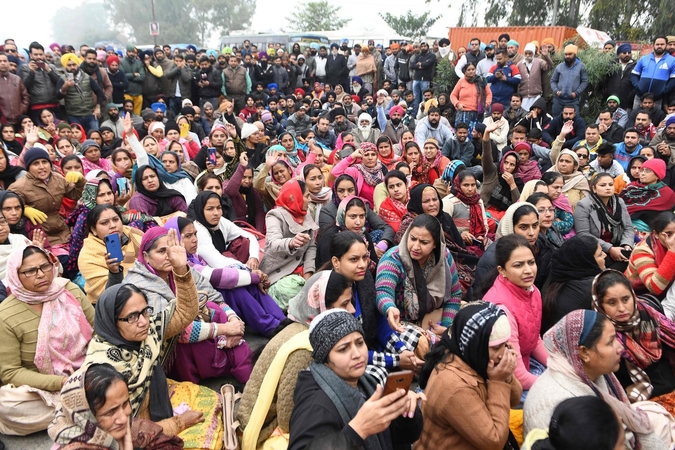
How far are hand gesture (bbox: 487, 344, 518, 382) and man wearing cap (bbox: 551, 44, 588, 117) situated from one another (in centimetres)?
787

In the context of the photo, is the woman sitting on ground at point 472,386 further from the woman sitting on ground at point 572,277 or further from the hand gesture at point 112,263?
the hand gesture at point 112,263

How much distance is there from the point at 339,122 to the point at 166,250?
21.4ft

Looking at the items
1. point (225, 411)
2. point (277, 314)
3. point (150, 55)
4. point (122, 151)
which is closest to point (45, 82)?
point (150, 55)

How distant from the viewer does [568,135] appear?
7973mm

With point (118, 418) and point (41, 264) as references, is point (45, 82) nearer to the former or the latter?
point (41, 264)

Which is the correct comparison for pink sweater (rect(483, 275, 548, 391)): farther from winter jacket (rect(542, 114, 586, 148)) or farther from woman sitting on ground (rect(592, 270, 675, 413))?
winter jacket (rect(542, 114, 586, 148))

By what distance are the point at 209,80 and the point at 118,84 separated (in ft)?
6.62

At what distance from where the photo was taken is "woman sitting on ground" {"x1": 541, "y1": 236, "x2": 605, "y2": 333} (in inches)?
128

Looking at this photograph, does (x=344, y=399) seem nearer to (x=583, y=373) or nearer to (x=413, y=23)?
(x=583, y=373)

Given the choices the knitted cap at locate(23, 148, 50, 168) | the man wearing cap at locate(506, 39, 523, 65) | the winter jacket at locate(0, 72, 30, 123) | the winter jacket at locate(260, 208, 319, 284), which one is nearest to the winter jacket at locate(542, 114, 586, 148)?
the man wearing cap at locate(506, 39, 523, 65)

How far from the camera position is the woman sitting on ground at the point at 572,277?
3264 mm

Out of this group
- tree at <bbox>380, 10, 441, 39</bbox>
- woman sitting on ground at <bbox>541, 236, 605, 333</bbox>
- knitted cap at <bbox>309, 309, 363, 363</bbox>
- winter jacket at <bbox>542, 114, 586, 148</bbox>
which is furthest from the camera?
tree at <bbox>380, 10, 441, 39</bbox>

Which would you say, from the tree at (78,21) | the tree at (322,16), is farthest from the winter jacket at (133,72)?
the tree at (78,21)

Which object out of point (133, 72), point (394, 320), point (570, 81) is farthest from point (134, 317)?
point (133, 72)
